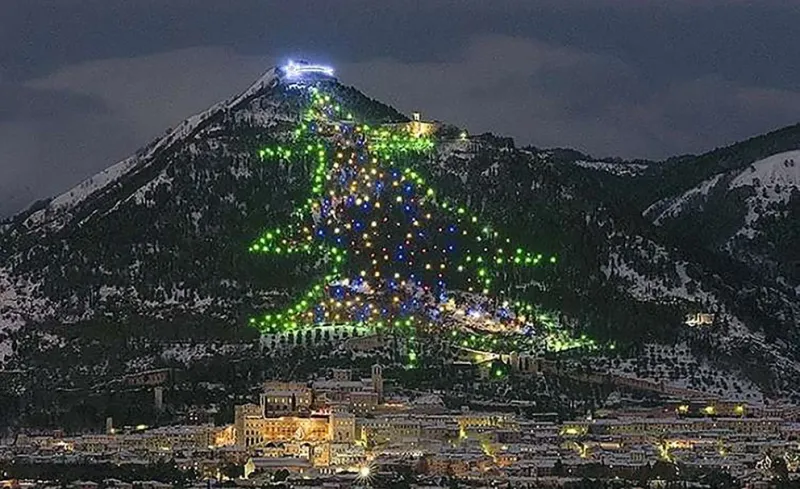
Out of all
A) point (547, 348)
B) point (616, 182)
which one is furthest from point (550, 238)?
point (616, 182)

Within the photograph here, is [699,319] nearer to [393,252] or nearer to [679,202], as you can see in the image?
[393,252]

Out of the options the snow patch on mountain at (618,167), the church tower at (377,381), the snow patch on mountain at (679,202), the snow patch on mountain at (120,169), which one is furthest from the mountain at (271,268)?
the snow patch on mountain at (618,167)

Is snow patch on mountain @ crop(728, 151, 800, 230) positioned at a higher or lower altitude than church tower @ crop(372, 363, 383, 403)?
higher

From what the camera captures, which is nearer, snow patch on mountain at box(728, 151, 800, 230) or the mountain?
the mountain

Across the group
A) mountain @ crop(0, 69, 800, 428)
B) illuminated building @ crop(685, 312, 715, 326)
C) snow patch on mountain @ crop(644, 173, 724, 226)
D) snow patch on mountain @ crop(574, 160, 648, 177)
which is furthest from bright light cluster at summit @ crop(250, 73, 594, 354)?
snow patch on mountain @ crop(574, 160, 648, 177)

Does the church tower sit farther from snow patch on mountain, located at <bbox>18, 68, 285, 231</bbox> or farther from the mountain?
snow patch on mountain, located at <bbox>18, 68, 285, 231</bbox>

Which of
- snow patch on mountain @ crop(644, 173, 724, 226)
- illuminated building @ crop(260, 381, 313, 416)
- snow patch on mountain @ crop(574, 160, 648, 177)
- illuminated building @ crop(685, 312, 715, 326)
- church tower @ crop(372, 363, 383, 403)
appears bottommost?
illuminated building @ crop(260, 381, 313, 416)
